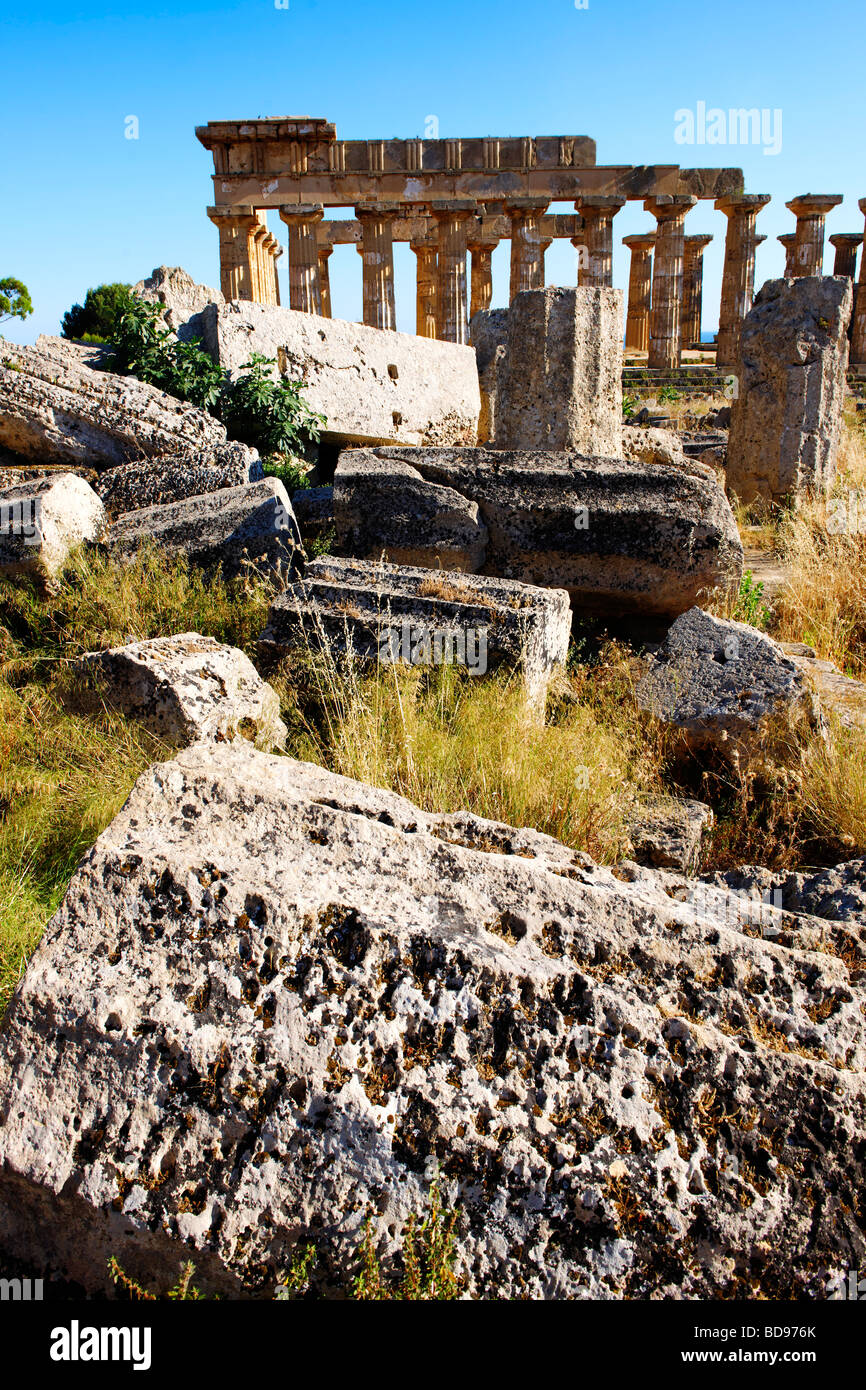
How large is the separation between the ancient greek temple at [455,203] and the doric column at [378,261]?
3cm

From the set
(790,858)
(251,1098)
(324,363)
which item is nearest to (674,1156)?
(251,1098)

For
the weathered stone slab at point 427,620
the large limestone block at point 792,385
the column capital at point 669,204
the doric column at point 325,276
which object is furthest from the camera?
the doric column at point 325,276

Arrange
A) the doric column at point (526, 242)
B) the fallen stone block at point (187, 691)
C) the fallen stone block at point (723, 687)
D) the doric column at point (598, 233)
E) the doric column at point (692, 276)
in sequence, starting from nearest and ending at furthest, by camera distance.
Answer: the fallen stone block at point (187, 691)
the fallen stone block at point (723, 687)
the doric column at point (526, 242)
the doric column at point (598, 233)
the doric column at point (692, 276)

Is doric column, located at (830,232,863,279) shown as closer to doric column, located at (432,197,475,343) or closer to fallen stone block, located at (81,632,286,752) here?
doric column, located at (432,197,475,343)

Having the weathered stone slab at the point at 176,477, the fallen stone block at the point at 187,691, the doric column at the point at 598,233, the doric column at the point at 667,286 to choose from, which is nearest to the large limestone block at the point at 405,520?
the weathered stone slab at the point at 176,477

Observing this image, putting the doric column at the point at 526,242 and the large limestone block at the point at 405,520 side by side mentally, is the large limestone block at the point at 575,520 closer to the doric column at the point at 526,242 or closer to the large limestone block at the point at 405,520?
the large limestone block at the point at 405,520

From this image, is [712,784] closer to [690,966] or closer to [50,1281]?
[690,966]

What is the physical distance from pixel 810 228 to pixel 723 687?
25886 millimetres

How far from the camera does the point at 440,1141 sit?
1458 mm

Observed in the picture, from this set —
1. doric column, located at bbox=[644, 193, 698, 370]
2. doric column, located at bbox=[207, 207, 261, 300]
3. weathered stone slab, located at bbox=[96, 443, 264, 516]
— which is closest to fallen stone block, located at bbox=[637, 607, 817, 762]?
weathered stone slab, located at bbox=[96, 443, 264, 516]

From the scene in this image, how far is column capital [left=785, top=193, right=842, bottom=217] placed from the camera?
2431 centimetres

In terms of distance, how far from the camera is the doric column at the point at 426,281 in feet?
89.7

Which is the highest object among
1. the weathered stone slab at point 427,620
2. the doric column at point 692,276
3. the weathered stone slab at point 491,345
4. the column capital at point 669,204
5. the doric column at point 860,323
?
the column capital at point 669,204
